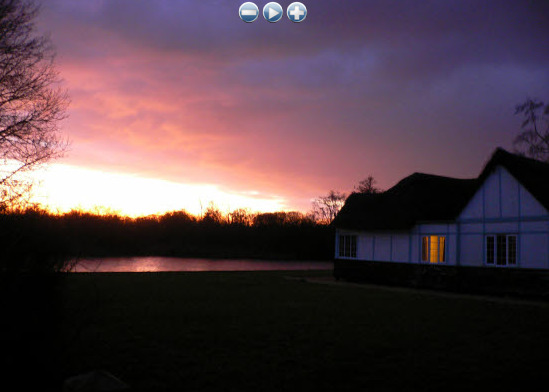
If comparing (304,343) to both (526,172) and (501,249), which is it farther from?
(526,172)

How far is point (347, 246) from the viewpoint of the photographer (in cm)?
2655

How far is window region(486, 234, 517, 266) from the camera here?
62.7ft

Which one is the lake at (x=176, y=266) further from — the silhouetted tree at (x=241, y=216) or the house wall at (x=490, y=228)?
the silhouetted tree at (x=241, y=216)

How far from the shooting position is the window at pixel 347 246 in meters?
26.2

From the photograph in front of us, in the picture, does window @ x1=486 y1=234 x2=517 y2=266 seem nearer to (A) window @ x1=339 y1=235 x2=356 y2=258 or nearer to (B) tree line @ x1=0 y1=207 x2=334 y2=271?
(A) window @ x1=339 y1=235 x2=356 y2=258

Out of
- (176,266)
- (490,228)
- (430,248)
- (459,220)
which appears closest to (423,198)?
(430,248)

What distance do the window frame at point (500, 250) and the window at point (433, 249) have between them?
269 cm

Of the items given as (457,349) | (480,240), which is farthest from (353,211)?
(457,349)

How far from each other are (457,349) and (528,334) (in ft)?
9.04

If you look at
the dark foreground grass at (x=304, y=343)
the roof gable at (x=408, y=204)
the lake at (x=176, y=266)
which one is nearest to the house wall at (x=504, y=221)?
the roof gable at (x=408, y=204)

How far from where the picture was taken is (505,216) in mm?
19297

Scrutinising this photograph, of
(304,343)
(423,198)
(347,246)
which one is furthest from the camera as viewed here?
(347,246)

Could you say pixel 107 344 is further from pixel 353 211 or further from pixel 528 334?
pixel 353 211

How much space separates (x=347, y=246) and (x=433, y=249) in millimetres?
4939
